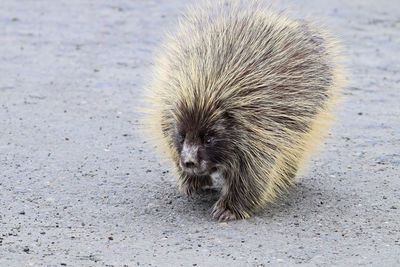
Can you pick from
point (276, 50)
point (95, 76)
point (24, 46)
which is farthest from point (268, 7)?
point (24, 46)

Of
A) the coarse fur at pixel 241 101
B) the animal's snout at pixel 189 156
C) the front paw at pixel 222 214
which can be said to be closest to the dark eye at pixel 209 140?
the coarse fur at pixel 241 101

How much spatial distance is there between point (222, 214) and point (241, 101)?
103cm

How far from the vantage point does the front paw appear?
6.52 meters

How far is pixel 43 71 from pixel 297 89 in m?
5.35

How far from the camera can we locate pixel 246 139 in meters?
6.31

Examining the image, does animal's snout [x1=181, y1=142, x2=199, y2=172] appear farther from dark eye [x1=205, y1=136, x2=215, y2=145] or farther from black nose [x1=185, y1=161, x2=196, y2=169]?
dark eye [x1=205, y1=136, x2=215, y2=145]

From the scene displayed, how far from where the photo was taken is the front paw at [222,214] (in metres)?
6.52

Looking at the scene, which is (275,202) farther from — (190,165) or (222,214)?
(190,165)

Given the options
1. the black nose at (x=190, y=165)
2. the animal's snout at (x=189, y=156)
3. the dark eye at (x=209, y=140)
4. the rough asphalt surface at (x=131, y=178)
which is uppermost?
the dark eye at (x=209, y=140)

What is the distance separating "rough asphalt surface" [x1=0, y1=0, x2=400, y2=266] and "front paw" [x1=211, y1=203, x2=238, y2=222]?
72 mm

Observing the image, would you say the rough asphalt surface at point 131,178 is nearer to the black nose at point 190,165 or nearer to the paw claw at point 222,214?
the paw claw at point 222,214

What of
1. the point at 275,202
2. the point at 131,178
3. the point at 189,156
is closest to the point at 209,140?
the point at 189,156

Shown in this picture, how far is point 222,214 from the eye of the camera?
6.55m

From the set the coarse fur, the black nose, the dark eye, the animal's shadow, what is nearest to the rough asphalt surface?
the animal's shadow
